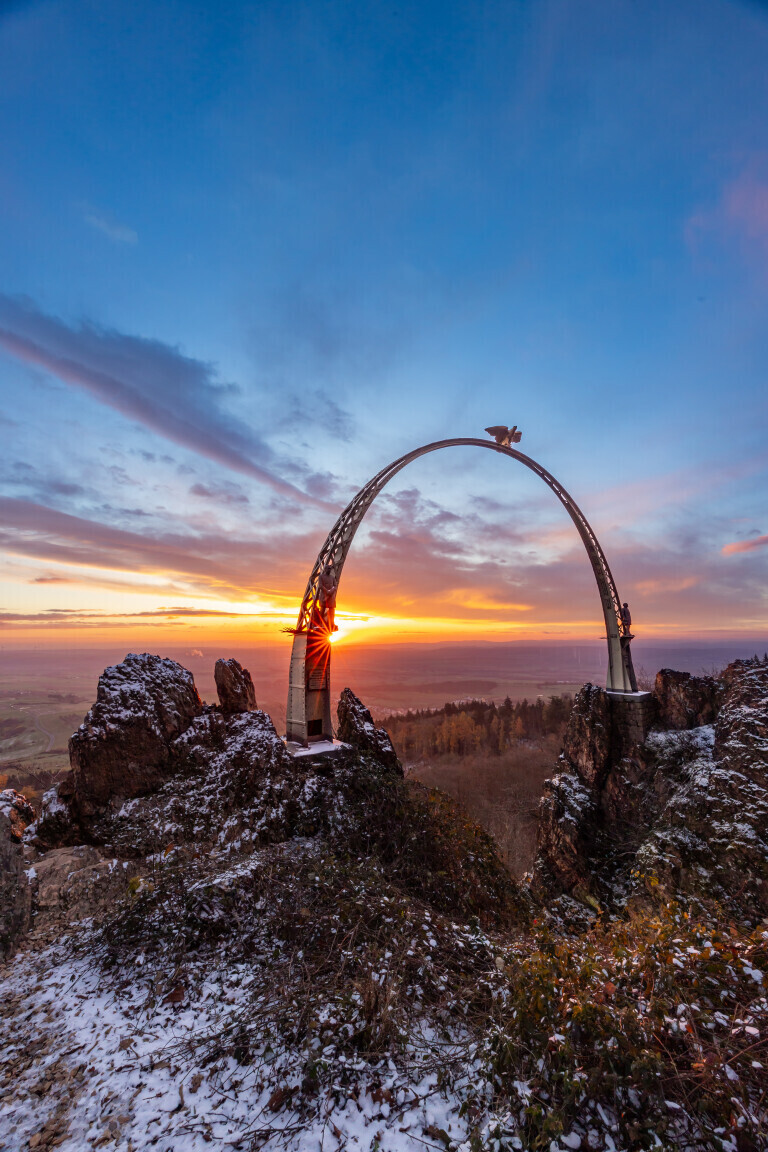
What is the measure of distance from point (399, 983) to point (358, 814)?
4183 millimetres

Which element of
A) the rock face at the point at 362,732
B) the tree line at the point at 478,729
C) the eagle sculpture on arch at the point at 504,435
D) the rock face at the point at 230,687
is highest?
the eagle sculpture on arch at the point at 504,435

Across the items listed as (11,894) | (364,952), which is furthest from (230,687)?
(364,952)

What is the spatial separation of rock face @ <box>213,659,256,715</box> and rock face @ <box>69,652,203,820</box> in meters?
0.89

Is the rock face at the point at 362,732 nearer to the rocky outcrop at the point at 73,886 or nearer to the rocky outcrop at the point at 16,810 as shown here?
the rocky outcrop at the point at 73,886

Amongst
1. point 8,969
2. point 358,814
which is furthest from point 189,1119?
point 358,814

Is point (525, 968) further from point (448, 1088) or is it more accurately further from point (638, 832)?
point (638, 832)

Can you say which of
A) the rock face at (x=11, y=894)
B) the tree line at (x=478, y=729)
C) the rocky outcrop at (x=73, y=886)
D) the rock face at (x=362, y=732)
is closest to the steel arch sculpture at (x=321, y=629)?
the rock face at (x=362, y=732)

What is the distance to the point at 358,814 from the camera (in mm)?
9000

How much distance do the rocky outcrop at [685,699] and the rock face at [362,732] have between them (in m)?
7.81

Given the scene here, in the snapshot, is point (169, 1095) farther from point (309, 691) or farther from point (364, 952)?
point (309, 691)

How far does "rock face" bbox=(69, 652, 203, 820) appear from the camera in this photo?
9297mm

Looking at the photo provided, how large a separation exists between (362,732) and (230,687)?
150 inches

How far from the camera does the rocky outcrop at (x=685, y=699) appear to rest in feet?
37.6

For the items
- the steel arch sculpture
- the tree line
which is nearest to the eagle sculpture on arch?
the steel arch sculpture
